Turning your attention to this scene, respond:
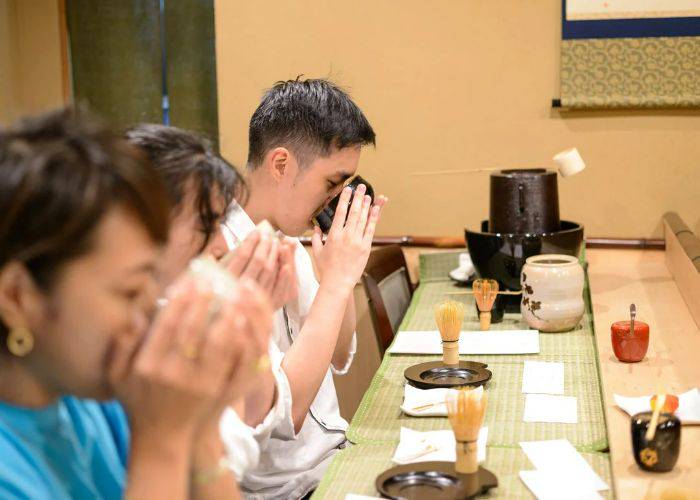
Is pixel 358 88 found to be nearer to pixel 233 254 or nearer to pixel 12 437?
pixel 233 254

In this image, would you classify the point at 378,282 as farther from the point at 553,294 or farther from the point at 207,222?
the point at 207,222

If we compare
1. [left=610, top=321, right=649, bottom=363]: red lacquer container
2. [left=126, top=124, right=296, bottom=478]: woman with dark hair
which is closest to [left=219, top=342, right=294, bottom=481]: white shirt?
[left=126, top=124, right=296, bottom=478]: woman with dark hair

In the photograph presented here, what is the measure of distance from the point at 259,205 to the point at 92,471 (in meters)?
1.29

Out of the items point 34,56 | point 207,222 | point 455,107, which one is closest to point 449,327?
point 207,222

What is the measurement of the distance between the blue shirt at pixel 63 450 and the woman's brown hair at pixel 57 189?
0.51 feet

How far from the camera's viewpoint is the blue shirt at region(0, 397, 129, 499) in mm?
1058

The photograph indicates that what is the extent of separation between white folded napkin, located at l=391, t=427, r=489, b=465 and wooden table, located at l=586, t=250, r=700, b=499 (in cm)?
27

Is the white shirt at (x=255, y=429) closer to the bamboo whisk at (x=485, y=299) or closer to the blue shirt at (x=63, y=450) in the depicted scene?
the blue shirt at (x=63, y=450)

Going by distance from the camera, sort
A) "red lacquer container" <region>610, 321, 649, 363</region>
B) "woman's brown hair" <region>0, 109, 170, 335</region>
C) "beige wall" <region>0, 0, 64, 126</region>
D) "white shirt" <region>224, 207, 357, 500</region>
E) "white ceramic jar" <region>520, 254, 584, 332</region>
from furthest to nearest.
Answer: "beige wall" <region>0, 0, 64, 126</region>
"white ceramic jar" <region>520, 254, 584, 332</region>
"red lacquer container" <region>610, 321, 649, 363</region>
"white shirt" <region>224, 207, 357, 500</region>
"woman's brown hair" <region>0, 109, 170, 335</region>

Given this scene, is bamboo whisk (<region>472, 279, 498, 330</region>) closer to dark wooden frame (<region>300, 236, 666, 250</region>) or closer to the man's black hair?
the man's black hair

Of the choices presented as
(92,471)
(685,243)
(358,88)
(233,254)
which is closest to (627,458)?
(233,254)

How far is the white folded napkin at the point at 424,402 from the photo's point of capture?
2092mm

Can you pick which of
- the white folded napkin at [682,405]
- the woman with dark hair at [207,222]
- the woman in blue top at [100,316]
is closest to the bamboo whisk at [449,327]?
the white folded napkin at [682,405]

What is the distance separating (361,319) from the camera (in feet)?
13.3
